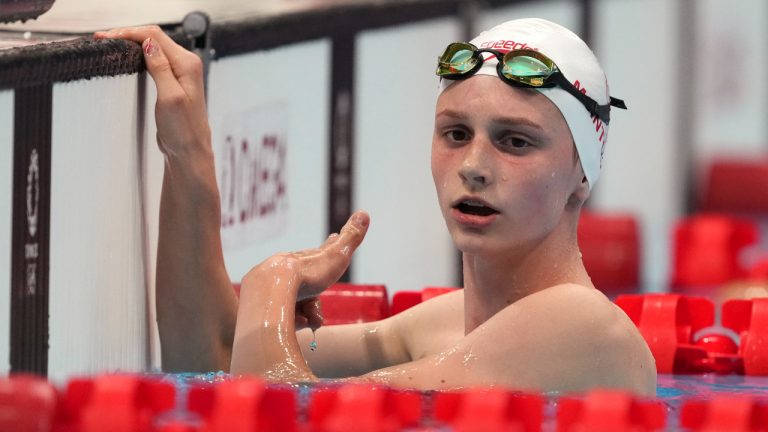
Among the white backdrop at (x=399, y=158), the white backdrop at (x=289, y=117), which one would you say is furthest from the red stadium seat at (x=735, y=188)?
the white backdrop at (x=289, y=117)

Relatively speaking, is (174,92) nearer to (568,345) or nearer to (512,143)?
(512,143)

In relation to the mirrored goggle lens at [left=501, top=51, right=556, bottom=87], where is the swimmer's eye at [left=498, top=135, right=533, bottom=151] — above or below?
below

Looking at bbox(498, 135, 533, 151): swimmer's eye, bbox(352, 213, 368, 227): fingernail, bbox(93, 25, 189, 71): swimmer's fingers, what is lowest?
bbox(352, 213, 368, 227): fingernail

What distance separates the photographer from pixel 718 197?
1074cm

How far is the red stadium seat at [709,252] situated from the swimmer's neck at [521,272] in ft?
17.3

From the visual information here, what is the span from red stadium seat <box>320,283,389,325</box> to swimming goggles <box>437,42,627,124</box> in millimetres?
1022

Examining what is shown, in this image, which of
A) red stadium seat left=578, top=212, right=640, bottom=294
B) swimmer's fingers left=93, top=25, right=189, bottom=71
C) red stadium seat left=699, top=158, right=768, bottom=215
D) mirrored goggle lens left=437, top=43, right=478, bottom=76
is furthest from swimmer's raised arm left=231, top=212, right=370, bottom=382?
red stadium seat left=699, top=158, right=768, bottom=215

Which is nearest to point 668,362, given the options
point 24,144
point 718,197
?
point 24,144

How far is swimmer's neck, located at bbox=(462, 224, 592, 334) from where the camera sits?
2.89m

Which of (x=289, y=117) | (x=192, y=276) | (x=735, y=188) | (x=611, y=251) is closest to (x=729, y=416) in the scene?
(x=192, y=276)

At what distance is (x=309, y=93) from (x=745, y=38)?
7.16 meters

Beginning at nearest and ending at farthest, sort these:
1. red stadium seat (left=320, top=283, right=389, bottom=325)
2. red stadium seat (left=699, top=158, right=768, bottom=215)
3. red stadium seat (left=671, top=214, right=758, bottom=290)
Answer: red stadium seat (left=320, top=283, right=389, bottom=325), red stadium seat (left=671, top=214, right=758, bottom=290), red stadium seat (left=699, top=158, right=768, bottom=215)

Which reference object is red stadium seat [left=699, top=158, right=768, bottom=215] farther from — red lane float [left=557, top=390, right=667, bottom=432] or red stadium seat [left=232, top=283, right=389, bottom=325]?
red lane float [left=557, top=390, right=667, bottom=432]

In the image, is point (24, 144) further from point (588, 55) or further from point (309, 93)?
point (309, 93)
